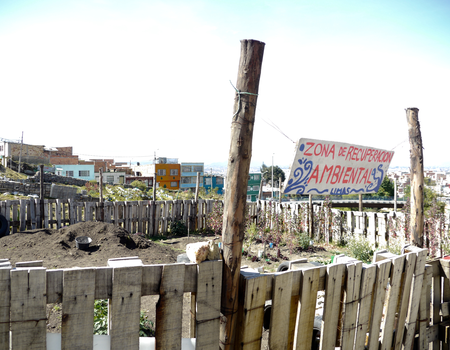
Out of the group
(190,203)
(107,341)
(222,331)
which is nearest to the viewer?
(107,341)

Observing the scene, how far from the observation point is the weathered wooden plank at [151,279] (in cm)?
197

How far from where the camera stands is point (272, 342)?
7.67 feet

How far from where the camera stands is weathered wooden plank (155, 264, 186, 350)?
2.01 metres

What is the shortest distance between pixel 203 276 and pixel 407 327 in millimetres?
2494

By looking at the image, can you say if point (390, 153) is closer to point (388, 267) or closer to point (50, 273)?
point (388, 267)

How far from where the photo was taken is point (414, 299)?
3.31 meters

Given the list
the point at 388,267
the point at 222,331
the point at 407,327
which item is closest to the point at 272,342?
the point at 222,331

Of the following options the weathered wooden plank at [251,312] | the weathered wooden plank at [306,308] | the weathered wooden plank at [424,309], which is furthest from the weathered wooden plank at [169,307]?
the weathered wooden plank at [424,309]

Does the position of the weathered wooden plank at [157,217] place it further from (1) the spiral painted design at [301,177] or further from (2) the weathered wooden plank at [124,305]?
(2) the weathered wooden plank at [124,305]

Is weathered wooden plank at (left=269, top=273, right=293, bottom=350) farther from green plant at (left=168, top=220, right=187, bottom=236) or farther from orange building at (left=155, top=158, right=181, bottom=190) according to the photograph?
orange building at (left=155, top=158, right=181, bottom=190)

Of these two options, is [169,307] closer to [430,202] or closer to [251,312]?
[251,312]

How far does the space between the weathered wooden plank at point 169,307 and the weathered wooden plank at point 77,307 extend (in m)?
0.40

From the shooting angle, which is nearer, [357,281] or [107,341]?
[107,341]

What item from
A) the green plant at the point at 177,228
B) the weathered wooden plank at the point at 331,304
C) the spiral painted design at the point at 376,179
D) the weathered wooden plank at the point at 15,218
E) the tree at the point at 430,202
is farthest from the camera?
the green plant at the point at 177,228
